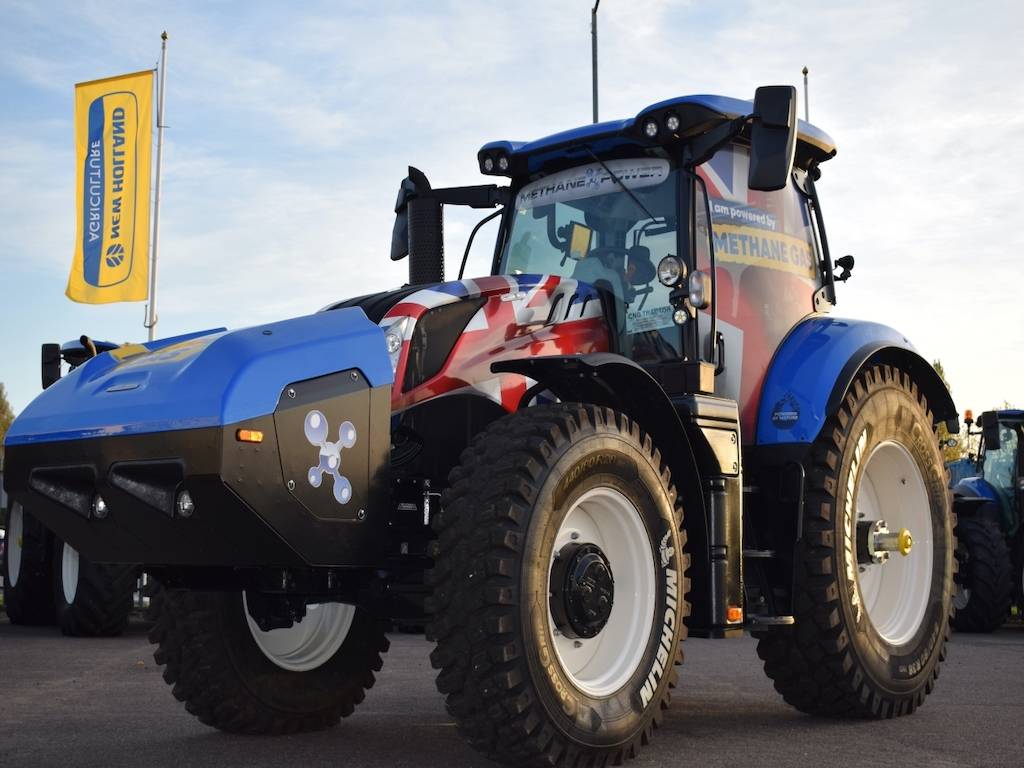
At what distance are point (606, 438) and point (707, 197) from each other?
1.82 m

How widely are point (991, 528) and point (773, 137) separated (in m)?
10.3

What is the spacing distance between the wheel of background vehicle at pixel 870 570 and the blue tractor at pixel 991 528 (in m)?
6.83

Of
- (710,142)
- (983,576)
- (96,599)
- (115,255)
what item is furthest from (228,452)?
(115,255)

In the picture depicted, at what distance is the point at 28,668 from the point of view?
941cm

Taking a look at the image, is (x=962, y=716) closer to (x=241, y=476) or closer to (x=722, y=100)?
(x=722, y=100)

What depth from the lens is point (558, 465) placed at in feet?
15.9

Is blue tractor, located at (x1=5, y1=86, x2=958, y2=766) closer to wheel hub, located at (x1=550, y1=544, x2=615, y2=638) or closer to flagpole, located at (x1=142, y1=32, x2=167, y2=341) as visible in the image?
wheel hub, located at (x1=550, y1=544, x2=615, y2=638)

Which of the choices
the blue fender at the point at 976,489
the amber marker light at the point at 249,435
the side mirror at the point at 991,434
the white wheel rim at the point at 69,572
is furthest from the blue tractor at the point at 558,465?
the blue fender at the point at 976,489

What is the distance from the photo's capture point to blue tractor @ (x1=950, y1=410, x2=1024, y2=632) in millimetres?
14359

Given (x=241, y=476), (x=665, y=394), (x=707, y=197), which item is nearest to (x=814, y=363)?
(x=707, y=197)

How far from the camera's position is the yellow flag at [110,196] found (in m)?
19.9

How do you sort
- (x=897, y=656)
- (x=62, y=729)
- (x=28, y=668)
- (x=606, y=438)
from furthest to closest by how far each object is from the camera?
1. (x=28, y=668)
2. (x=897, y=656)
3. (x=62, y=729)
4. (x=606, y=438)

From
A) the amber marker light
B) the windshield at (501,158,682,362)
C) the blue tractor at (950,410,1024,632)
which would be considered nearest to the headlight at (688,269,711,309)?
the windshield at (501,158,682,362)

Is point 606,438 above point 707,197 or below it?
below
